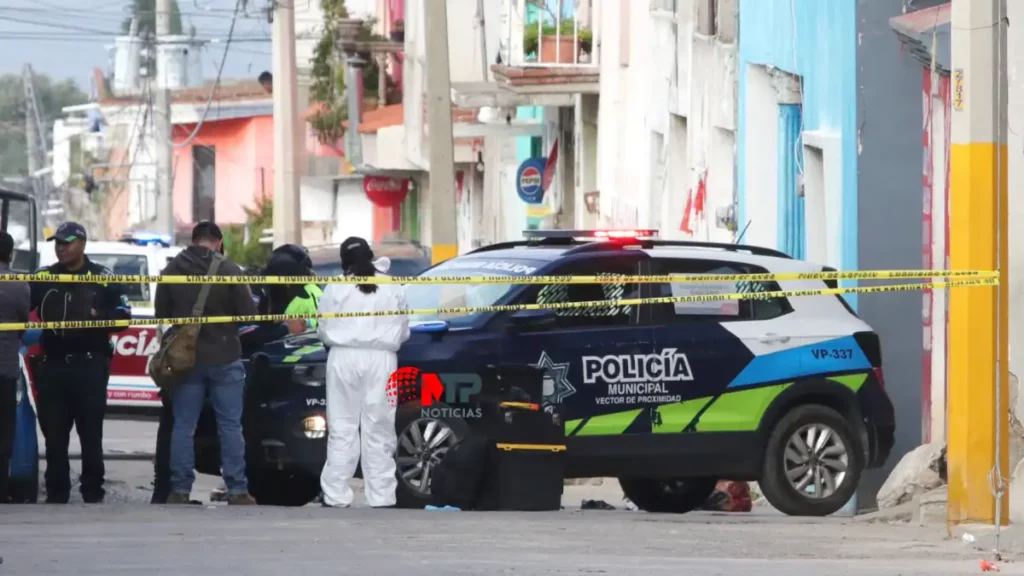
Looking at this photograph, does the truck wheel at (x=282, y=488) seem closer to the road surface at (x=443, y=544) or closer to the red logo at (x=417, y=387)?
the road surface at (x=443, y=544)

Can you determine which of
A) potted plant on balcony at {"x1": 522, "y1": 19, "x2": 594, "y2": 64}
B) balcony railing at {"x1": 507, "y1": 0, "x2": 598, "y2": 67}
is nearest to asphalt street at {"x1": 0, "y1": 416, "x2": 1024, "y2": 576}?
balcony railing at {"x1": 507, "y1": 0, "x2": 598, "y2": 67}

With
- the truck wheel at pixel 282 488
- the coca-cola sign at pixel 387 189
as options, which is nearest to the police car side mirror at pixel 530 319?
Result: the truck wheel at pixel 282 488

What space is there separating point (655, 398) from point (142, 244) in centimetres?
1067

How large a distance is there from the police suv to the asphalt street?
491 mm

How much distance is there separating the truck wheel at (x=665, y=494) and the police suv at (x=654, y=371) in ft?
2.74

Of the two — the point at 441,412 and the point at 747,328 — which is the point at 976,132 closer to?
the point at 747,328

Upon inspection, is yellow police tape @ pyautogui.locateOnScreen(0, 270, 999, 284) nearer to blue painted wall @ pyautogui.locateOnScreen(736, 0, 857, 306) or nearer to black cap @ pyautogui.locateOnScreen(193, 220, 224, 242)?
black cap @ pyautogui.locateOnScreen(193, 220, 224, 242)

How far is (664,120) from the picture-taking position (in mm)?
23875

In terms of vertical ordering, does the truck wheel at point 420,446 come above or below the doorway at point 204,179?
below

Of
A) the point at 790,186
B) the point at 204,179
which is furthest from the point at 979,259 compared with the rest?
the point at 204,179

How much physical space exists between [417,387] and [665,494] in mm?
2463

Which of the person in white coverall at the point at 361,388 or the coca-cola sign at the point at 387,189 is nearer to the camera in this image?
the person in white coverall at the point at 361,388

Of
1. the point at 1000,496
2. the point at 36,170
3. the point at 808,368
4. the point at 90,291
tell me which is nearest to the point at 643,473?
the point at 808,368

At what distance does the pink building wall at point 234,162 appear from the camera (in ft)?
234
